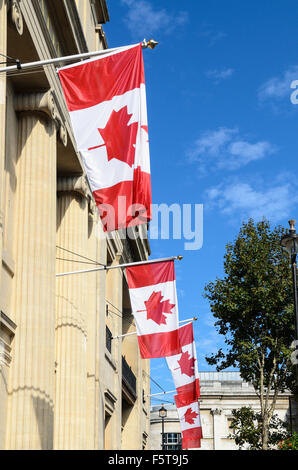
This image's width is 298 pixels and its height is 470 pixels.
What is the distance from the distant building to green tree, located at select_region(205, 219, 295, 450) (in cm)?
4017

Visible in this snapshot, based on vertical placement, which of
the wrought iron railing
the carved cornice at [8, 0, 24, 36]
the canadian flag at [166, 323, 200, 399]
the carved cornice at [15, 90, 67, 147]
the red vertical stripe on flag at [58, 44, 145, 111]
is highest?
the carved cornice at [8, 0, 24, 36]

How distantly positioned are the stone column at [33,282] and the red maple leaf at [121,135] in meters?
5.26

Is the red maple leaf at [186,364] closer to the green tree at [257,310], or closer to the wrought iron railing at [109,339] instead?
the wrought iron railing at [109,339]

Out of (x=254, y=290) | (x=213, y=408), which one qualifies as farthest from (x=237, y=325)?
(x=213, y=408)

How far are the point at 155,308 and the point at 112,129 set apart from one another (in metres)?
9.55

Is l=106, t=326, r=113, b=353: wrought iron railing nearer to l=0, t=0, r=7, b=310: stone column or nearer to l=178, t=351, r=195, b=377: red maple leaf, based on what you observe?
l=178, t=351, r=195, b=377: red maple leaf

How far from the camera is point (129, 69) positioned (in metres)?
12.2

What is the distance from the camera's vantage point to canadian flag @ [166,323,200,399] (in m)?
25.8

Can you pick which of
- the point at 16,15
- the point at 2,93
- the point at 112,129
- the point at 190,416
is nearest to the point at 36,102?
the point at 16,15

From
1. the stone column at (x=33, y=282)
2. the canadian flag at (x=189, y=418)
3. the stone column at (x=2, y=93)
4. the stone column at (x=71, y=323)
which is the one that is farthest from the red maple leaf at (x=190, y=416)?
the stone column at (x=2, y=93)

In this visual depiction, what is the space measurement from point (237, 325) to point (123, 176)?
31.4 m

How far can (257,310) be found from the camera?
138 feet

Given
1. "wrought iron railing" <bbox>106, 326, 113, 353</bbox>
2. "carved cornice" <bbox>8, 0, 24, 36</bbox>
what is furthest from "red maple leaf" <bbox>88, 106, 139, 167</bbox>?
"wrought iron railing" <bbox>106, 326, 113, 353</bbox>

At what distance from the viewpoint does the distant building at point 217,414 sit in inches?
3260
